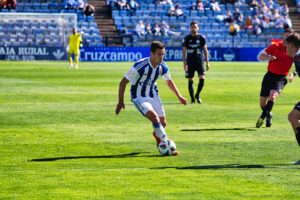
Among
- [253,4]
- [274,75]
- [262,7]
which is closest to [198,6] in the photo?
[253,4]

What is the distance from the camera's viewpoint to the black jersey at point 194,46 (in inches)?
712

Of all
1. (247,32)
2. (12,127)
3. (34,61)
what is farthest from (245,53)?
(12,127)

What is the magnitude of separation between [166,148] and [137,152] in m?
0.61

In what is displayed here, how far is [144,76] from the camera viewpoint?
9812 mm

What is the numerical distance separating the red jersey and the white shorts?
3606 mm

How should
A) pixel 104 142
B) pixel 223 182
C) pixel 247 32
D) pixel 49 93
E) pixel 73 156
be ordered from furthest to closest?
1. pixel 247 32
2. pixel 49 93
3. pixel 104 142
4. pixel 73 156
5. pixel 223 182

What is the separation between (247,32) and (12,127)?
40522 millimetres

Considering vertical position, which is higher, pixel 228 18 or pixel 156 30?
pixel 228 18

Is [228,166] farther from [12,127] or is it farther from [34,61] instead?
[34,61]

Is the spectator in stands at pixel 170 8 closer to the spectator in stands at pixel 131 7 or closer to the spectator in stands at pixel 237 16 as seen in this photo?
the spectator in stands at pixel 131 7

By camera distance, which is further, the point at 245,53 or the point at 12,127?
the point at 245,53

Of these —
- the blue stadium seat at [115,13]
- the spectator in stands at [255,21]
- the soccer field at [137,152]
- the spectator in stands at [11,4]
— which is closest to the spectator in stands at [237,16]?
the spectator in stands at [255,21]

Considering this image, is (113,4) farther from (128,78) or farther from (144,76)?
(128,78)

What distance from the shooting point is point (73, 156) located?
30.8 ft
